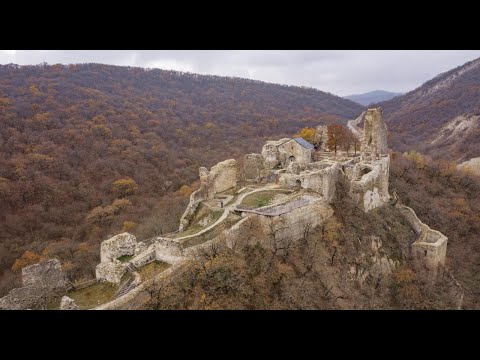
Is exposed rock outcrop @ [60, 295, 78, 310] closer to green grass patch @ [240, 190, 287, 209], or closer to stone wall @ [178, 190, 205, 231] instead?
stone wall @ [178, 190, 205, 231]

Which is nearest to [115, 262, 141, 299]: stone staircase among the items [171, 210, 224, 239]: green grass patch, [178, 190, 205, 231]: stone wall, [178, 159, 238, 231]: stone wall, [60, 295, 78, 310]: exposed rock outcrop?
[60, 295, 78, 310]: exposed rock outcrop

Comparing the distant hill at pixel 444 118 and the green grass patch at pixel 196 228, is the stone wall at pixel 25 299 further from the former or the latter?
the distant hill at pixel 444 118

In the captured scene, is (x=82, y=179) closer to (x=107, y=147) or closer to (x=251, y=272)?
(x=107, y=147)

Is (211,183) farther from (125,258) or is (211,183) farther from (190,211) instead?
(125,258)

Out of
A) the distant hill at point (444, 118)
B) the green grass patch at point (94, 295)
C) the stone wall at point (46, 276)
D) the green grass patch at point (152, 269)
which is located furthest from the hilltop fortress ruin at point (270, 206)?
the distant hill at point (444, 118)

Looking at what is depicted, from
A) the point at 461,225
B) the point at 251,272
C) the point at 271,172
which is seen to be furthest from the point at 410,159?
the point at 251,272

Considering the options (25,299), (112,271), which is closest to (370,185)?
(112,271)
